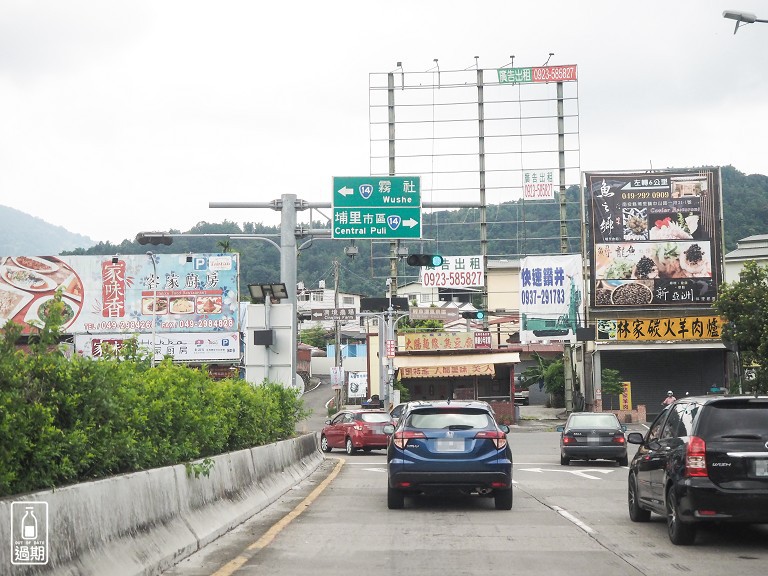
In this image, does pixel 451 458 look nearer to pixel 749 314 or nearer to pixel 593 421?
pixel 593 421

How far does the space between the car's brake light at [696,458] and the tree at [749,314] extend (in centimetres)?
3889

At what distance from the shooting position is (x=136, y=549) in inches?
344

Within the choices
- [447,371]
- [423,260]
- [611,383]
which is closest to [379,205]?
[423,260]

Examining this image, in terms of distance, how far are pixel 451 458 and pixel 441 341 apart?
52430 mm

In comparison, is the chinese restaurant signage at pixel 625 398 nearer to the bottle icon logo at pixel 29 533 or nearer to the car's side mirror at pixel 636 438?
the car's side mirror at pixel 636 438

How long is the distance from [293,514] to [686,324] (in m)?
47.0

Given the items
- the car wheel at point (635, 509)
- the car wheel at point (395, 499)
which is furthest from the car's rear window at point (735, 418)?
the car wheel at point (395, 499)

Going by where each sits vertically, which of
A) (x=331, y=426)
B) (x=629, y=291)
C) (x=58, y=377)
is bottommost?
(x=331, y=426)

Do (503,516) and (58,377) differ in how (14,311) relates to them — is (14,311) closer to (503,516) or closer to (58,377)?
(503,516)

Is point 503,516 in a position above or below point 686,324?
below

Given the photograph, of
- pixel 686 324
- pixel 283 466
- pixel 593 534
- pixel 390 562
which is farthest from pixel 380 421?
pixel 686 324

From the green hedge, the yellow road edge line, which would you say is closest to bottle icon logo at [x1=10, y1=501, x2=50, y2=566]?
the green hedge

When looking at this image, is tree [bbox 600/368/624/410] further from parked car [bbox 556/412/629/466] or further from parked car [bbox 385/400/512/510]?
parked car [bbox 385/400/512/510]

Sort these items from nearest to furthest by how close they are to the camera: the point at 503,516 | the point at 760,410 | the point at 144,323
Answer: the point at 760,410, the point at 503,516, the point at 144,323
